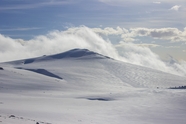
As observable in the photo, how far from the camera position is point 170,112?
29.1 meters

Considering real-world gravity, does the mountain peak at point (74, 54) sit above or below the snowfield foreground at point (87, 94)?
above

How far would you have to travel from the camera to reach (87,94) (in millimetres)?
41906

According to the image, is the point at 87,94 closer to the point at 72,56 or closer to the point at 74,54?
the point at 72,56

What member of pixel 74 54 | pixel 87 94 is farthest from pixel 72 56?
pixel 87 94

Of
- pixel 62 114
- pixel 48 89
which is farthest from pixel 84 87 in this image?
pixel 62 114

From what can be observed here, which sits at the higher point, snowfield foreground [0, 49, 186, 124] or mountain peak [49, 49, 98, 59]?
mountain peak [49, 49, 98, 59]

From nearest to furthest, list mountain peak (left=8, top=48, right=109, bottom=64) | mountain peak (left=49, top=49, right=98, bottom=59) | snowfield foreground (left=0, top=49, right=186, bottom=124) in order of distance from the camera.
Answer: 1. snowfield foreground (left=0, top=49, right=186, bottom=124)
2. mountain peak (left=8, top=48, right=109, bottom=64)
3. mountain peak (left=49, top=49, right=98, bottom=59)

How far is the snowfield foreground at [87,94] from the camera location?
2391cm

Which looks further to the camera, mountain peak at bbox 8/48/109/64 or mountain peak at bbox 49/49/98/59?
mountain peak at bbox 49/49/98/59

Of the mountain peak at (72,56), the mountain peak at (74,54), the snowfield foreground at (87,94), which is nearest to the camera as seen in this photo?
the snowfield foreground at (87,94)

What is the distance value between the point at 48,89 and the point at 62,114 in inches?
854

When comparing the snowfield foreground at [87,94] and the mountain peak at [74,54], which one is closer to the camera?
the snowfield foreground at [87,94]

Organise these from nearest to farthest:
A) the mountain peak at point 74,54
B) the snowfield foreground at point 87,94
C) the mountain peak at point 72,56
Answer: the snowfield foreground at point 87,94 → the mountain peak at point 72,56 → the mountain peak at point 74,54

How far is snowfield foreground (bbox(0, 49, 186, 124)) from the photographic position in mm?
23906
